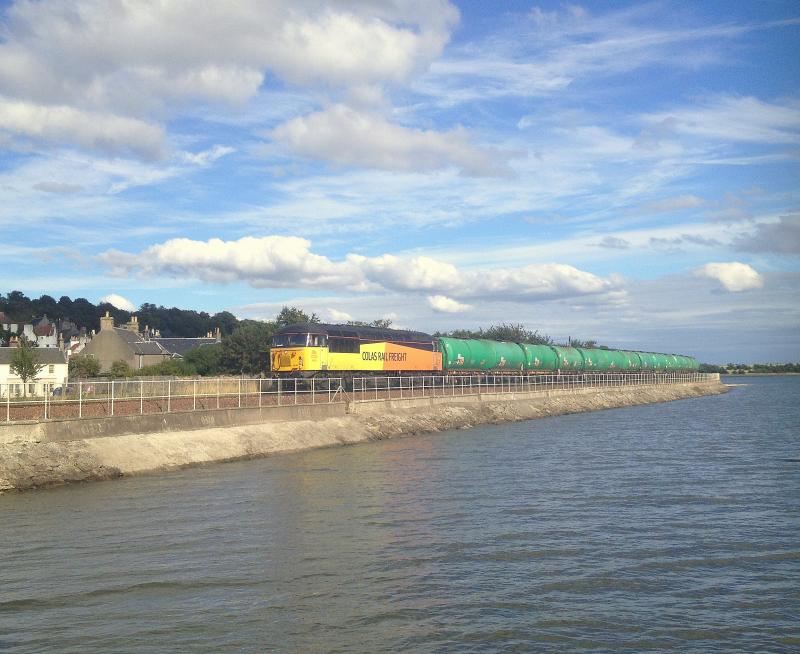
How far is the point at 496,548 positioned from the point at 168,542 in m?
7.13

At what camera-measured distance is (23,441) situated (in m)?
24.8

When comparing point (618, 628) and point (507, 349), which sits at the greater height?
point (507, 349)

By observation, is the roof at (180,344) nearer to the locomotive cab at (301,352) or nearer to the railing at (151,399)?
the locomotive cab at (301,352)

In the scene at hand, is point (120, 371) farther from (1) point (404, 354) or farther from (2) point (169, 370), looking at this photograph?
(1) point (404, 354)

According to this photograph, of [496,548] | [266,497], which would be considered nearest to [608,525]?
[496,548]

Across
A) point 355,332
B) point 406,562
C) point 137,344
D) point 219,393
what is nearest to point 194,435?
point 219,393

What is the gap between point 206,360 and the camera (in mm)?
83188

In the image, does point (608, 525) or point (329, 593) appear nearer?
Result: point (329, 593)

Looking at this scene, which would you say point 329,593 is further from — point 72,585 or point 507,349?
point 507,349

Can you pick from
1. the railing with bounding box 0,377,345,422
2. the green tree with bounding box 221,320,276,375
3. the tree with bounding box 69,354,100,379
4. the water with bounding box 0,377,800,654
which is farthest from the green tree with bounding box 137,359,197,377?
the water with bounding box 0,377,800,654

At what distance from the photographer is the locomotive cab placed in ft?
151

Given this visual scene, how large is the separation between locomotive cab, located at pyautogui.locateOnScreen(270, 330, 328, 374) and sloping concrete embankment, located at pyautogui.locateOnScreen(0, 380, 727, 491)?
4223mm

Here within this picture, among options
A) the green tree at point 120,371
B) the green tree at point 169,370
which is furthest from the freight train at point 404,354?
the green tree at point 120,371

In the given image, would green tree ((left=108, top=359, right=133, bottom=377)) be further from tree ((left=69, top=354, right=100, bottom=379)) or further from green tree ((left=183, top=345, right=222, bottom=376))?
green tree ((left=183, top=345, right=222, bottom=376))
